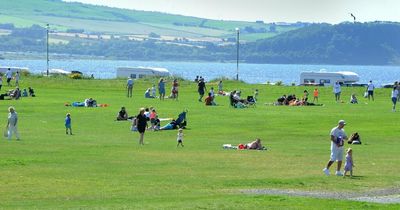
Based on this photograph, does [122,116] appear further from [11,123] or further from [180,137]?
[180,137]

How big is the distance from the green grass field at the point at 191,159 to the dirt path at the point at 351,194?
676mm

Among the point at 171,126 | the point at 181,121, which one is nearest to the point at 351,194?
the point at 171,126

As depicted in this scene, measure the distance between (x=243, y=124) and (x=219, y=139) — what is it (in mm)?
8607

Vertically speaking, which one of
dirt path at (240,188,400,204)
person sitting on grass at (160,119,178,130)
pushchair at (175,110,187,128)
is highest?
pushchair at (175,110,187,128)

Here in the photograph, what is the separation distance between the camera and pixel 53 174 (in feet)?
112

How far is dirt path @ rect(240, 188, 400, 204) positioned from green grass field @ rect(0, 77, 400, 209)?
0.68m

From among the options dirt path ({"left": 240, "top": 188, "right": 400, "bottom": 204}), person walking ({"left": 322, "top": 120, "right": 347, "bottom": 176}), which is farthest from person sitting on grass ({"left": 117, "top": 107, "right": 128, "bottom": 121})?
dirt path ({"left": 240, "top": 188, "right": 400, "bottom": 204})

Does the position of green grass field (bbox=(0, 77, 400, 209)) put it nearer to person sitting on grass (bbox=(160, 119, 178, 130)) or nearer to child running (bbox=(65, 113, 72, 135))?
child running (bbox=(65, 113, 72, 135))

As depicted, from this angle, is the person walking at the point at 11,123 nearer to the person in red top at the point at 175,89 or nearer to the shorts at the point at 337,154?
the shorts at the point at 337,154

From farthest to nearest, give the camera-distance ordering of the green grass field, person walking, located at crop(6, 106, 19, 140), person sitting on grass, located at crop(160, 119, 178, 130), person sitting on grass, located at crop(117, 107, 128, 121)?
person sitting on grass, located at crop(117, 107, 128, 121) → person sitting on grass, located at crop(160, 119, 178, 130) → person walking, located at crop(6, 106, 19, 140) → the green grass field

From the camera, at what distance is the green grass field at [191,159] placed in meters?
28.9

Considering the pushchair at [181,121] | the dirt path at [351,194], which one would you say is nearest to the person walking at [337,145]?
the dirt path at [351,194]

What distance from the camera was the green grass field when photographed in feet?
94.8

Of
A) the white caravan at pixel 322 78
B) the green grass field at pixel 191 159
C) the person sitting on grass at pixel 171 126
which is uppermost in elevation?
the white caravan at pixel 322 78
